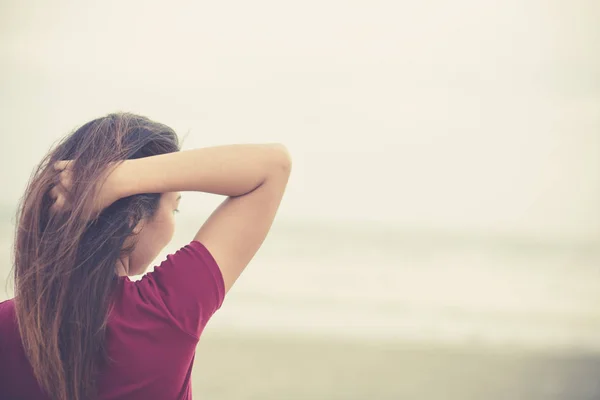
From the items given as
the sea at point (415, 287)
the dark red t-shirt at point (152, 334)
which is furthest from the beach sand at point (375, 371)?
the dark red t-shirt at point (152, 334)

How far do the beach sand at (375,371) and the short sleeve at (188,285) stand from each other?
257cm

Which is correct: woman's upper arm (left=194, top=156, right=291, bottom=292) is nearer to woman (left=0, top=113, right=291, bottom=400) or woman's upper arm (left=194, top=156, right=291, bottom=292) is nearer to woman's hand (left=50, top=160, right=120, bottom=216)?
woman (left=0, top=113, right=291, bottom=400)

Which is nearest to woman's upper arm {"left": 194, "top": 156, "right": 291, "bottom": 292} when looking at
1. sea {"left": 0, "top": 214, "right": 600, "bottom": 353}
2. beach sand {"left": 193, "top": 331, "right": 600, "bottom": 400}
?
beach sand {"left": 193, "top": 331, "right": 600, "bottom": 400}

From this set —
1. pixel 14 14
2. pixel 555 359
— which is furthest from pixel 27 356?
pixel 14 14

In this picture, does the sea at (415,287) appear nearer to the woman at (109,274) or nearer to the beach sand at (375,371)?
the beach sand at (375,371)

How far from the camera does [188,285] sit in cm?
84

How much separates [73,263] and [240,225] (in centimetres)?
22

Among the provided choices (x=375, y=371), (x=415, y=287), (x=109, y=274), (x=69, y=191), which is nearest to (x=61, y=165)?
(x=69, y=191)

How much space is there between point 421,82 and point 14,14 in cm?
872

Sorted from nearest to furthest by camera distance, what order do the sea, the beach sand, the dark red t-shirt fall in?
the dark red t-shirt
the beach sand
the sea

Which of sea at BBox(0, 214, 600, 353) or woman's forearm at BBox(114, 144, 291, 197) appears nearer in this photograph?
woman's forearm at BBox(114, 144, 291, 197)

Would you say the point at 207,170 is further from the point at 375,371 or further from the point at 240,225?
the point at 375,371

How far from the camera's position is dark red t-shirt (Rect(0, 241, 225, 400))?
2.69 feet

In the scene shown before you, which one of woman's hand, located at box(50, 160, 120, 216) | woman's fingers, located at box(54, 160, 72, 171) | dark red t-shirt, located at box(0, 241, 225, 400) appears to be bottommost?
dark red t-shirt, located at box(0, 241, 225, 400)
